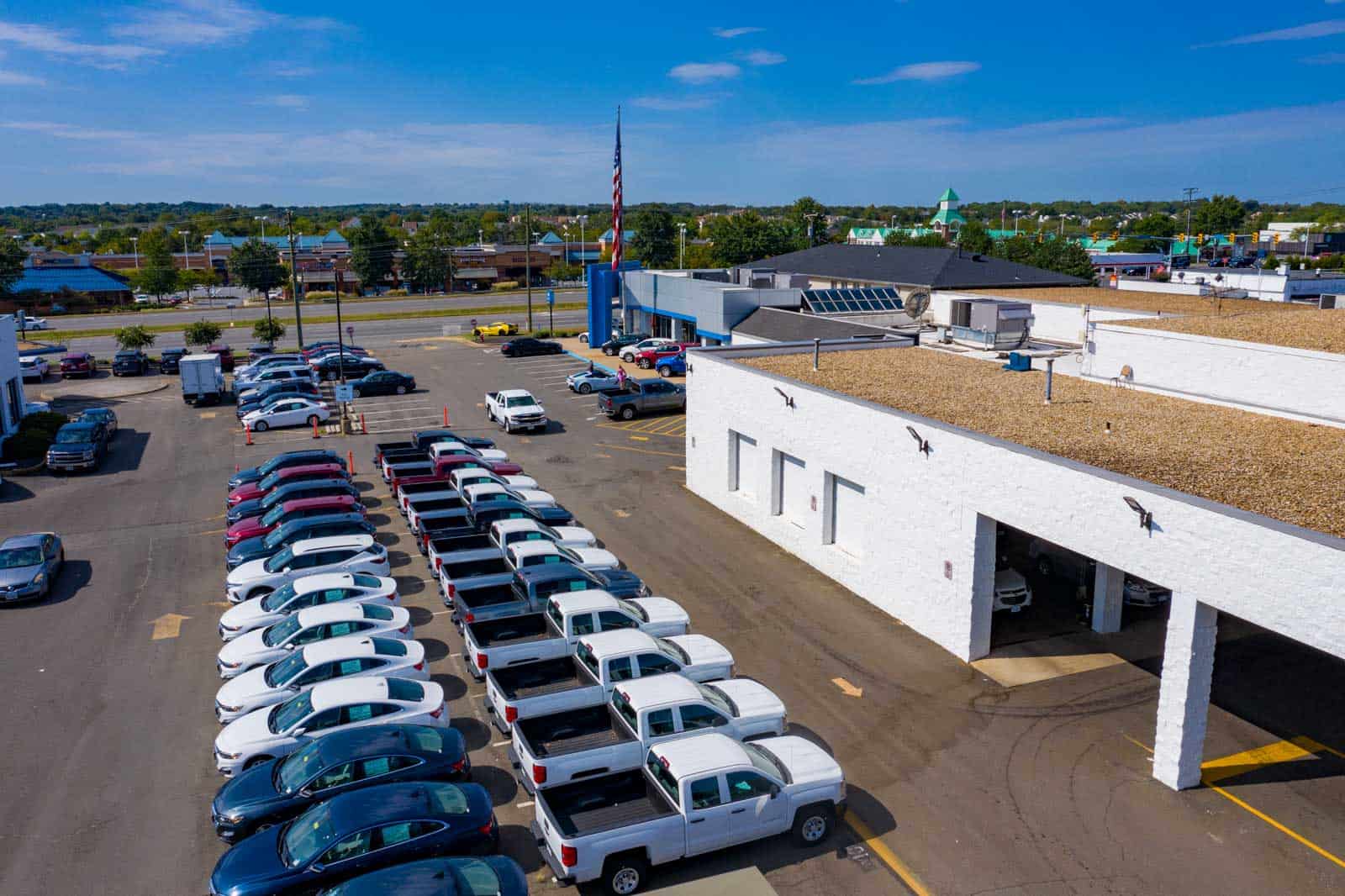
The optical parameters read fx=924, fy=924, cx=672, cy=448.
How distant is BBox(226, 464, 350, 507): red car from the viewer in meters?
26.6

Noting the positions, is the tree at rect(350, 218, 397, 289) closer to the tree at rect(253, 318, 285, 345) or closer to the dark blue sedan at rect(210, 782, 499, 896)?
the tree at rect(253, 318, 285, 345)

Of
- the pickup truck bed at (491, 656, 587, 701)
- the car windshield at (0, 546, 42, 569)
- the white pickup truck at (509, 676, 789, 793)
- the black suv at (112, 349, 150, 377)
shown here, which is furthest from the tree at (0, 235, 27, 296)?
the white pickup truck at (509, 676, 789, 793)

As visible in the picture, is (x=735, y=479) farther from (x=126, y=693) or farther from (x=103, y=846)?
(x=103, y=846)

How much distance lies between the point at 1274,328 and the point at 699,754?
20324 millimetres

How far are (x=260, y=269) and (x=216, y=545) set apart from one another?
8076 centimetres

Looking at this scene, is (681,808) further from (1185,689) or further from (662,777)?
(1185,689)

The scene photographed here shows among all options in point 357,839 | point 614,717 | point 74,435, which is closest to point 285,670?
point 357,839

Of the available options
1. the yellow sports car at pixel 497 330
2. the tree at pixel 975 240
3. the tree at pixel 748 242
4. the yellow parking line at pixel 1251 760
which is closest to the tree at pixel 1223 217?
the tree at pixel 975 240

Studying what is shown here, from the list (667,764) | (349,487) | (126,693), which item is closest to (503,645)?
(667,764)

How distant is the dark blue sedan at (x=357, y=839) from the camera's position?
424 inches

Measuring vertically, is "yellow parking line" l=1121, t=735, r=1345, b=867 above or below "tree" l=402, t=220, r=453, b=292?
below

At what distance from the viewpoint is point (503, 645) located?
16.7 metres

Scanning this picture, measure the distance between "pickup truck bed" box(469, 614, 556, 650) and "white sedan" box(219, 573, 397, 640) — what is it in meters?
2.79

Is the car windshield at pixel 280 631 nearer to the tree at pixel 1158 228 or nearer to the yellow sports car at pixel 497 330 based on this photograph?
the yellow sports car at pixel 497 330
